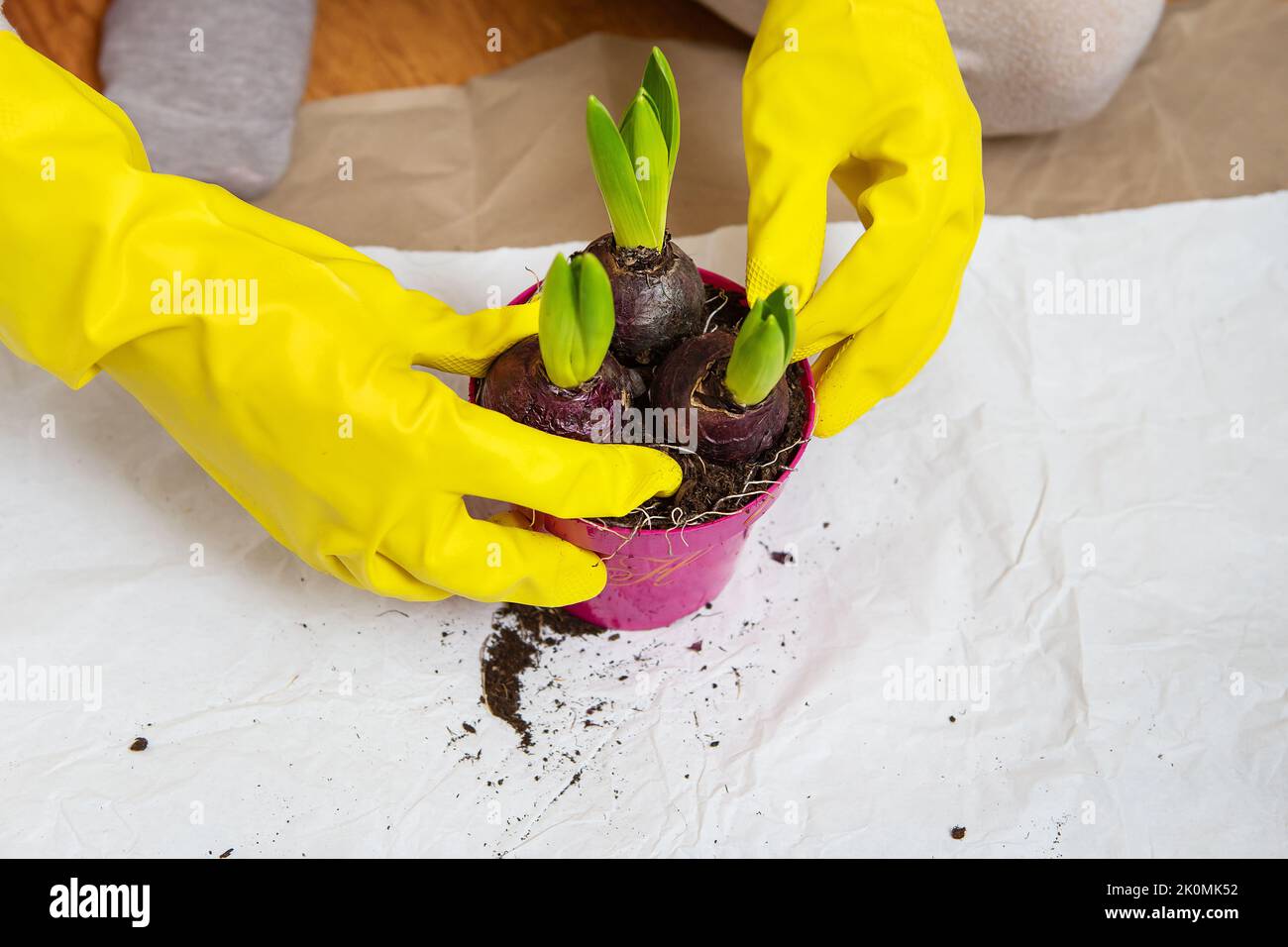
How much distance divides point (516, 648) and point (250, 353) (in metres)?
0.33

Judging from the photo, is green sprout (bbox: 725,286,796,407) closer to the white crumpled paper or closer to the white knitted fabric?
the white crumpled paper

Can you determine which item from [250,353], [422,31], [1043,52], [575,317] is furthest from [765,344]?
[422,31]

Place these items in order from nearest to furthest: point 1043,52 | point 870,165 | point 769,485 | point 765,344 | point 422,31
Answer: point 765,344 → point 769,485 → point 870,165 → point 1043,52 → point 422,31

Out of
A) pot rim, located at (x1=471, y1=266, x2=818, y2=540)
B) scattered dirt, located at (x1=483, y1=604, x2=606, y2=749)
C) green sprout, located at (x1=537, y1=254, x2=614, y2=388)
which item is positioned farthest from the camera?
scattered dirt, located at (x1=483, y1=604, x2=606, y2=749)

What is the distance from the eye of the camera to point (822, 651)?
865mm

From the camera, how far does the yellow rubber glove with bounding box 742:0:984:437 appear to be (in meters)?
0.77

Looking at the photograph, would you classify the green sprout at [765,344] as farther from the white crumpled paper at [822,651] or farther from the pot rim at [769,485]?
the white crumpled paper at [822,651]

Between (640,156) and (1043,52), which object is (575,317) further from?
(1043,52)

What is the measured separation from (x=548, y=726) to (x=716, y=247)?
48 cm

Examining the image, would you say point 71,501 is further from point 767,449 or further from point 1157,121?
point 1157,121

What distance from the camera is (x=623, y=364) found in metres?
0.78

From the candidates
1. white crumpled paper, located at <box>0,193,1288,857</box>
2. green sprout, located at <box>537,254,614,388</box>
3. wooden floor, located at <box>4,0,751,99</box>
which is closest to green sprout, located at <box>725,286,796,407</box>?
green sprout, located at <box>537,254,614,388</box>

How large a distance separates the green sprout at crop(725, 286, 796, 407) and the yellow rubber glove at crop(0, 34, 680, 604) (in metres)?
0.09

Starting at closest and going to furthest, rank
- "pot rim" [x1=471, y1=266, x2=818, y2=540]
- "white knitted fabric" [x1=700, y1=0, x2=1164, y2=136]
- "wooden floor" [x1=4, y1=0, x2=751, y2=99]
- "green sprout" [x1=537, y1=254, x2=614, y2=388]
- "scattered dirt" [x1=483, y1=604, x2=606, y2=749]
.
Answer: "green sprout" [x1=537, y1=254, x2=614, y2=388], "pot rim" [x1=471, y1=266, x2=818, y2=540], "scattered dirt" [x1=483, y1=604, x2=606, y2=749], "white knitted fabric" [x1=700, y1=0, x2=1164, y2=136], "wooden floor" [x1=4, y1=0, x2=751, y2=99]
